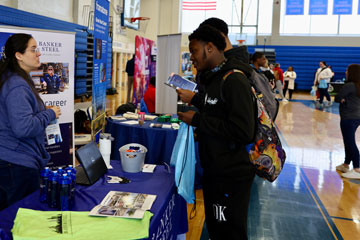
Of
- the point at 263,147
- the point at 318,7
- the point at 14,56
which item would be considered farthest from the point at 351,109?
the point at 318,7

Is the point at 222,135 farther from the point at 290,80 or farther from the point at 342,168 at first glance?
the point at 290,80

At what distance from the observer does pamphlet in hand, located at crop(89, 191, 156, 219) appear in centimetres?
136

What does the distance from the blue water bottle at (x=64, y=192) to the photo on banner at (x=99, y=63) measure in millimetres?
2820

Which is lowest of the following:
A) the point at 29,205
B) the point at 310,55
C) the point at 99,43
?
the point at 29,205

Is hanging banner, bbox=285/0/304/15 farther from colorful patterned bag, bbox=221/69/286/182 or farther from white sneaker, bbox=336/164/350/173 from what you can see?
colorful patterned bag, bbox=221/69/286/182

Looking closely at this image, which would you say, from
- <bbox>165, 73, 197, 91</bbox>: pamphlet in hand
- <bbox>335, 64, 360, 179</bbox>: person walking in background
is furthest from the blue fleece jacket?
<bbox>335, 64, 360, 179</bbox>: person walking in background

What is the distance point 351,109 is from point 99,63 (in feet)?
11.0

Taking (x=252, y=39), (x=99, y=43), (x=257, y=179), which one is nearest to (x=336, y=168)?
(x=257, y=179)

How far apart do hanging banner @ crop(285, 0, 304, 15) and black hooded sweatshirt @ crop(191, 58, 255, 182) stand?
18.1 meters

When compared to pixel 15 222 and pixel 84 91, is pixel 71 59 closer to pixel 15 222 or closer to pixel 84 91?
pixel 15 222

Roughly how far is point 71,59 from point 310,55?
58.5ft

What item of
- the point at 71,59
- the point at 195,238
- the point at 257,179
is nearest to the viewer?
the point at 195,238

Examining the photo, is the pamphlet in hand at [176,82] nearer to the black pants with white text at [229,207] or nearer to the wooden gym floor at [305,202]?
the black pants with white text at [229,207]

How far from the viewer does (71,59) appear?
356cm
